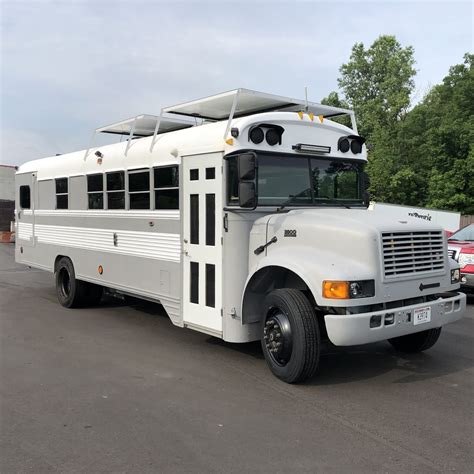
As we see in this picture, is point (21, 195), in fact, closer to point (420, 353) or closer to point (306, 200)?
point (306, 200)

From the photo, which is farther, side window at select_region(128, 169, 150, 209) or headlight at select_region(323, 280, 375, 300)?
side window at select_region(128, 169, 150, 209)

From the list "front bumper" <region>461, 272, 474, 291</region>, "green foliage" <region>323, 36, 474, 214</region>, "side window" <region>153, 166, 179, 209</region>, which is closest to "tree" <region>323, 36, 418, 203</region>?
"green foliage" <region>323, 36, 474, 214</region>

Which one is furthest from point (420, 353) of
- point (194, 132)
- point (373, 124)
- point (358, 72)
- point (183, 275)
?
point (358, 72)

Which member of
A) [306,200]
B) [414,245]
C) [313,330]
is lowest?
[313,330]

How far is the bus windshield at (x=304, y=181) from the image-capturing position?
18.6 ft

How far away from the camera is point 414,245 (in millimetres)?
5043

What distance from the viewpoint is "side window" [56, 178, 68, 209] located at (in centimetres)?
927

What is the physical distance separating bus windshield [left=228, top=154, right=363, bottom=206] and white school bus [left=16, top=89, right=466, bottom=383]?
16 mm

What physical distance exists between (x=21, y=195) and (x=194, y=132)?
6.35 meters

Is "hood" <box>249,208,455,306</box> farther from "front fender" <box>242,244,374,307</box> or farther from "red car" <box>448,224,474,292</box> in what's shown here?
"red car" <box>448,224,474,292</box>

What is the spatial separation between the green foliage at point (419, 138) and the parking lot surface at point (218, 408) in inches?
740

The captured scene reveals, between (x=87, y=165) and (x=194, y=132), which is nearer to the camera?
(x=194, y=132)

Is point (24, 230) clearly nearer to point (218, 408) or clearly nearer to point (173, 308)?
point (173, 308)

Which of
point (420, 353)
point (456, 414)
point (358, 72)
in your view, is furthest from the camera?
point (358, 72)
